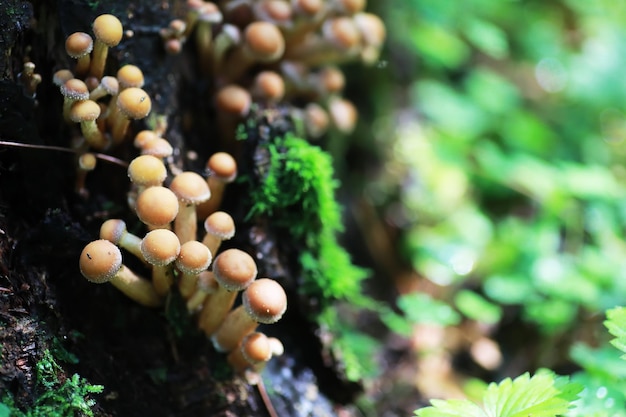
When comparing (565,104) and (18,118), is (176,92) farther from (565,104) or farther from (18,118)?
(565,104)

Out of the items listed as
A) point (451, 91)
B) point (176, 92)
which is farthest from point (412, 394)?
point (451, 91)

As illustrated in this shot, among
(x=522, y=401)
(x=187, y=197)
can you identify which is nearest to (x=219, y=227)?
(x=187, y=197)

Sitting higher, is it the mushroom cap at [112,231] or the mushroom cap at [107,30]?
the mushroom cap at [107,30]

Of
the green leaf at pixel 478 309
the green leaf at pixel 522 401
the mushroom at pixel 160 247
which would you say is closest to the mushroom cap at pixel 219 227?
the mushroom at pixel 160 247

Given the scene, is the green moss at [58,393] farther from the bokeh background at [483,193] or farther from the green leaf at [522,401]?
the bokeh background at [483,193]

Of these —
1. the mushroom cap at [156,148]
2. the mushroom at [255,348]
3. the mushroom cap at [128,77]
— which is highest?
the mushroom cap at [128,77]

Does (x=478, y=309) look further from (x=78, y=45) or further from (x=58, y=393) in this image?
(x=78, y=45)

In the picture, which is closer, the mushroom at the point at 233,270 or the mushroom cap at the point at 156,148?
the mushroom at the point at 233,270

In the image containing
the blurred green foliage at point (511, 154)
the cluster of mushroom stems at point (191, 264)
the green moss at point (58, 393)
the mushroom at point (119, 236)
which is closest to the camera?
the green moss at point (58, 393)
